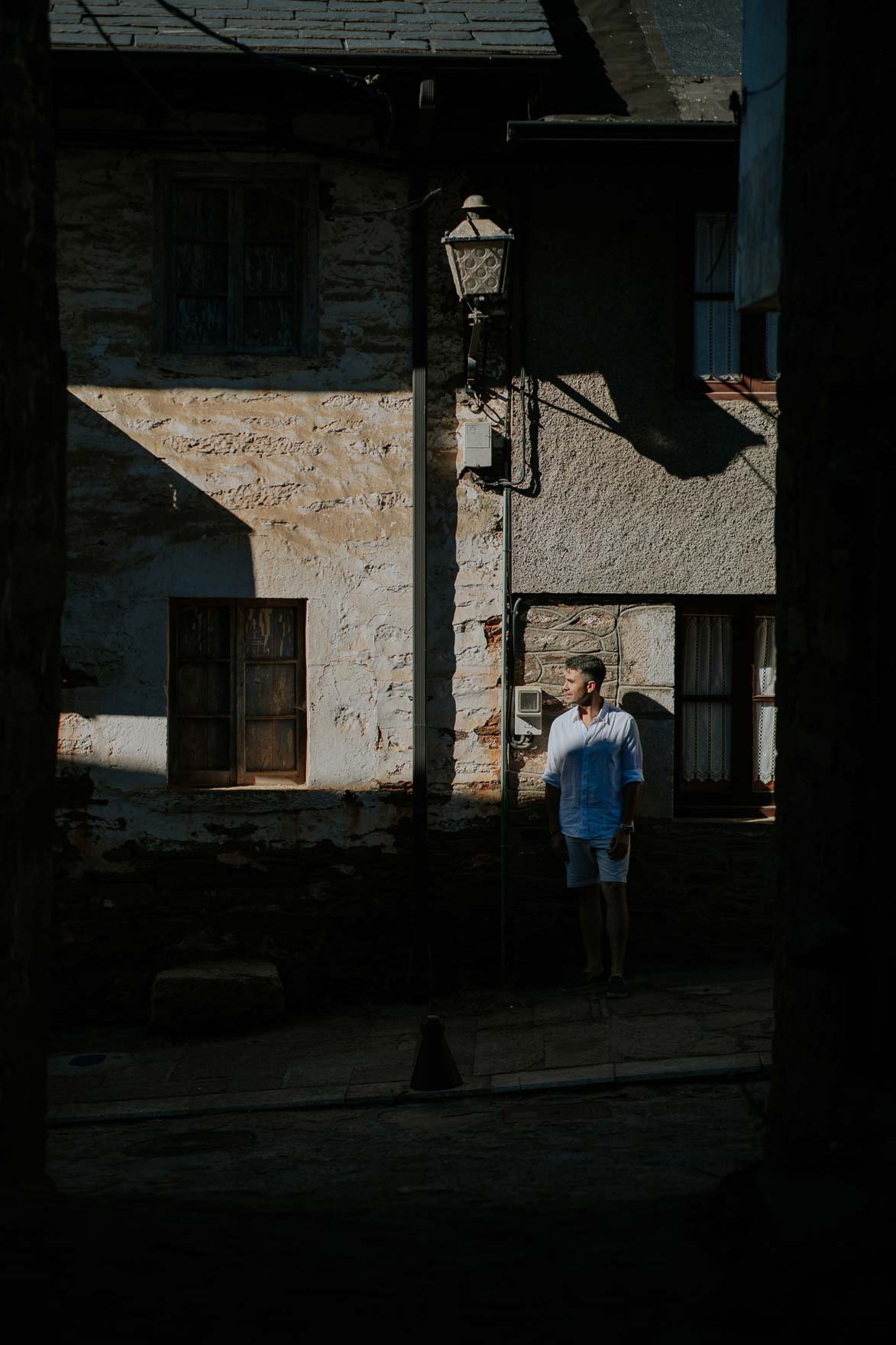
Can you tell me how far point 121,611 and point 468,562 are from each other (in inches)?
82.3

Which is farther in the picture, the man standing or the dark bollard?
the man standing

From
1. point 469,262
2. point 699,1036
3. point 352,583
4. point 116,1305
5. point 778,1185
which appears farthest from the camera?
point 352,583

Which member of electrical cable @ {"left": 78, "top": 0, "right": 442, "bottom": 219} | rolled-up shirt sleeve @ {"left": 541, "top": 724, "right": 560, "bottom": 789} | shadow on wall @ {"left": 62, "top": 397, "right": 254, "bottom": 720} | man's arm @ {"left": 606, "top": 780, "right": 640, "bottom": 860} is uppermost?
electrical cable @ {"left": 78, "top": 0, "right": 442, "bottom": 219}

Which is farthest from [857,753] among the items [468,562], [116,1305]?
[468,562]

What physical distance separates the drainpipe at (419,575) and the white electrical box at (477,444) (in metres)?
0.25

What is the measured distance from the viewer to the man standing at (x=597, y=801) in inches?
324

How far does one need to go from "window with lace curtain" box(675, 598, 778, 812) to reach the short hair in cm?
100

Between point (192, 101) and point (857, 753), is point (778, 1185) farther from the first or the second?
point (192, 101)

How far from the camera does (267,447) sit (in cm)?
881

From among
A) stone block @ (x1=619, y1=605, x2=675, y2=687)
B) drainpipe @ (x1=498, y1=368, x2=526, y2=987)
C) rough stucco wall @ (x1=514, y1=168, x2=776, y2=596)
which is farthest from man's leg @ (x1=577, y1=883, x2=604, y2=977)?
rough stucco wall @ (x1=514, y1=168, x2=776, y2=596)

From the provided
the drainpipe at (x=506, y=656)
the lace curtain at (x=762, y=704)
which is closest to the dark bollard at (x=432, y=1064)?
the drainpipe at (x=506, y=656)

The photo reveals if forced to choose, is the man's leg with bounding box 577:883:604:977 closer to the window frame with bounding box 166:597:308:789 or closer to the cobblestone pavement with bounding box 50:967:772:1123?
the cobblestone pavement with bounding box 50:967:772:1123

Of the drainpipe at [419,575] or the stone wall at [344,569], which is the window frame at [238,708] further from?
the drainpipe at [419,575]

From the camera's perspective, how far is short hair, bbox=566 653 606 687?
8.28 meters
